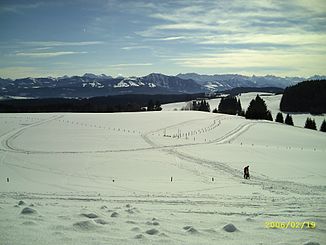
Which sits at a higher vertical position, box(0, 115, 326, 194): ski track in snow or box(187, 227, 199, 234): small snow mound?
box(187, 227, 199, 234): small snow mound

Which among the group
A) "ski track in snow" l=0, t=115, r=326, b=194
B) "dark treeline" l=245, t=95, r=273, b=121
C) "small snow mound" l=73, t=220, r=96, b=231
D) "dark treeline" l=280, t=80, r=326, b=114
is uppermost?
"dark treeline" l=280, t=80, r=326, b=114

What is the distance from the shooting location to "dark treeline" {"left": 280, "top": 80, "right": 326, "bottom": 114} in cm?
13038

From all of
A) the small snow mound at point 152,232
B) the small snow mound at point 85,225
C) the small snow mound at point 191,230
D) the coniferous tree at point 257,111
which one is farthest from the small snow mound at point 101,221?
the coniferous tree at point 257,111

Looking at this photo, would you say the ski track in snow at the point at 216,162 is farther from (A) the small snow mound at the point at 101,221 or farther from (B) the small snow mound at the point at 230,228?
(A) the small snow mound at the point at 101,221

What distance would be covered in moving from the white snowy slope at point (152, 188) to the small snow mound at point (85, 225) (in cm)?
3

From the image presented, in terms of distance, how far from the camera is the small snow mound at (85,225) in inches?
337

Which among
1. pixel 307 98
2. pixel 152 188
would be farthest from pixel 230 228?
pixel 307 98

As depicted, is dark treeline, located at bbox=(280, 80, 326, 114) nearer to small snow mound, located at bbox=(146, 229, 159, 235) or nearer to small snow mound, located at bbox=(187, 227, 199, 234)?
small snow mound, located at bbox=(187, 227, 199, 234)

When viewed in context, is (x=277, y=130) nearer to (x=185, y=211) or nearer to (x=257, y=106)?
(x=257, y=106)

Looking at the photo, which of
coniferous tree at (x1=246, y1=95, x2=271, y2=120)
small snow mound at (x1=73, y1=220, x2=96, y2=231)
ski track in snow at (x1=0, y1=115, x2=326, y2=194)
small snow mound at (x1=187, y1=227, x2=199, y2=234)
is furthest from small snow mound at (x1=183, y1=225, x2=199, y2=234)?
coniferous tree at (x1=246, y1=95, x2=271, y2=120)

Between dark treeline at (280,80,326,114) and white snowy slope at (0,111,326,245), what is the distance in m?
81.0

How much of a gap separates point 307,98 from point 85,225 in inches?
5546

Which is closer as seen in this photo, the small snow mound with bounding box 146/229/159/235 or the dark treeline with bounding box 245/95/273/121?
the small snow mound with bounding box 146/229/159/235

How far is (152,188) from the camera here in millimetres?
20250
